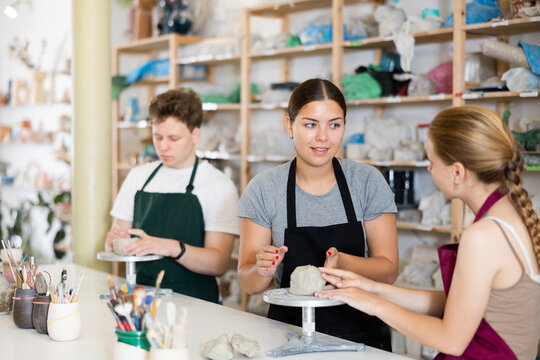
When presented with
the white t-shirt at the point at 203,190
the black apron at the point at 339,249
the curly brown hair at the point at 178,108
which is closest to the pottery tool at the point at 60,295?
the black apron at the point at 339,249

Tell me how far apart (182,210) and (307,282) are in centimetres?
115

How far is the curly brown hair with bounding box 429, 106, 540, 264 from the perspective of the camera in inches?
62.1

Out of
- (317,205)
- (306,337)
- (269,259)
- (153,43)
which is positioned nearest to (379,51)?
(153,43)

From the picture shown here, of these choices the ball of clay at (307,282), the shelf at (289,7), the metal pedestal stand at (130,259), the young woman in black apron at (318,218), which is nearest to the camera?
the ball of clay at (307,282)

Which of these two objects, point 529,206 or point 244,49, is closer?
point 529,206

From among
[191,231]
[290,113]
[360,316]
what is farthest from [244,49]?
[360,316]

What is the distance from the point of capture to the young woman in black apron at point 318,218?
2.24 metres

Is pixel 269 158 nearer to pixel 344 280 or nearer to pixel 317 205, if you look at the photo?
pixel 317 205

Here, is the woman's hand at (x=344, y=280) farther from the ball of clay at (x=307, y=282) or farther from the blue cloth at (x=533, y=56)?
the blue cloth at (x=533, y=56)

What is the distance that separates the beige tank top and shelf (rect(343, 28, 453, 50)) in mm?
2434

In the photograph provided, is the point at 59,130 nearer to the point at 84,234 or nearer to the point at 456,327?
the point at 84,234

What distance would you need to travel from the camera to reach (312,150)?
222 centimetres

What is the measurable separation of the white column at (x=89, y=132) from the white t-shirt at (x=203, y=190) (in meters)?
0.67

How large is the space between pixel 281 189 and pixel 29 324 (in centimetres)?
94
